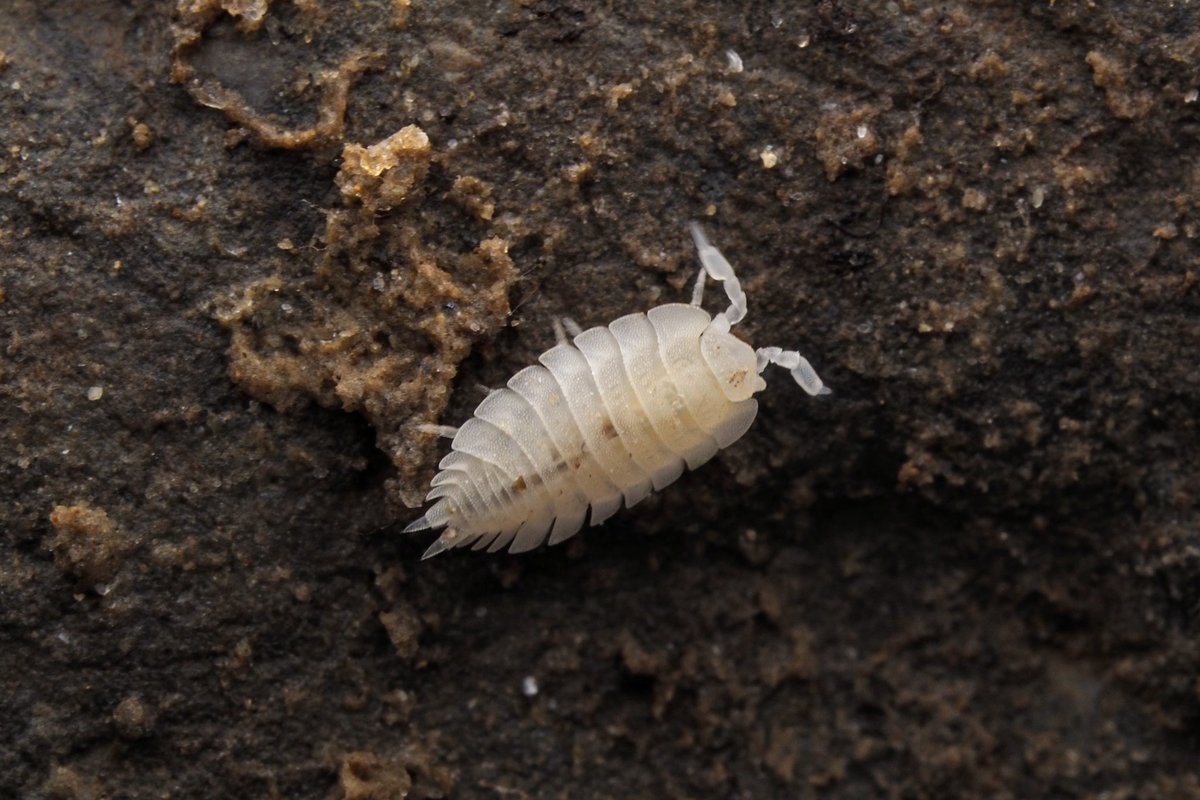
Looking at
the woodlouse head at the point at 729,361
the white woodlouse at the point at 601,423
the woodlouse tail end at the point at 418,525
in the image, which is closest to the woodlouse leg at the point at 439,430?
the white woodlouse at the point at 601,423

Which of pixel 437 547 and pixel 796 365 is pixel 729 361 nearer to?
pixel 796 365

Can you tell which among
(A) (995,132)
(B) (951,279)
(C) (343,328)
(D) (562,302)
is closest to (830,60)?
(A) (995,132)

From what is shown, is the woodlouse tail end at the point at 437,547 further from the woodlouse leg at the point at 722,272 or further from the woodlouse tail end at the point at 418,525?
the woodlouse leg at the point at 722,272

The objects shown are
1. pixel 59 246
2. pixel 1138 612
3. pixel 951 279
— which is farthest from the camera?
pixel 1138 612

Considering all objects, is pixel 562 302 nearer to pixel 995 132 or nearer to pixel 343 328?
pixel 343 328

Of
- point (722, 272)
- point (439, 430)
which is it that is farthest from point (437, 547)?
point (722, 272)

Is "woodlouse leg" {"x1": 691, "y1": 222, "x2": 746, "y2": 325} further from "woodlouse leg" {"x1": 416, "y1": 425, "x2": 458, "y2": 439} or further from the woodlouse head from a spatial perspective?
"woodlouse leg" {"x1": 416, "y1": 425, "x2": 458, "y2": 439}
